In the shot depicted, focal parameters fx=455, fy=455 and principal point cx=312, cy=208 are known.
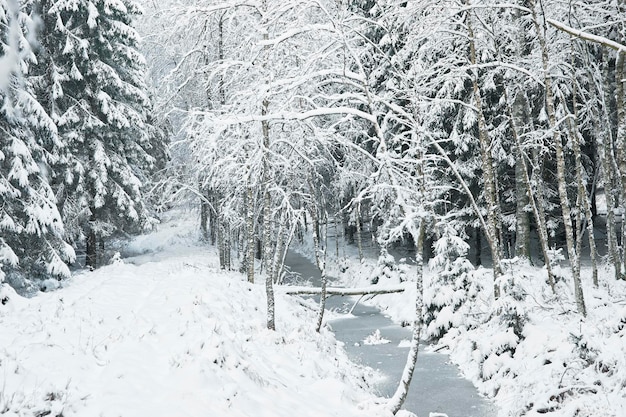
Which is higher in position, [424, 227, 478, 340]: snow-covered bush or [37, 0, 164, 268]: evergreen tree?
[37, 0, 164, 268]: evergreen tree

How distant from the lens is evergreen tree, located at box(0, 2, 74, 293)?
12.6 meters

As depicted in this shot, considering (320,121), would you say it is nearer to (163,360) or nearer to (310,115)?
(310,115)

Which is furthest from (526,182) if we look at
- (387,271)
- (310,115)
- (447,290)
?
(387,271)

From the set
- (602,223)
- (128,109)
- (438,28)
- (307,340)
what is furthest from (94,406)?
(602,223)

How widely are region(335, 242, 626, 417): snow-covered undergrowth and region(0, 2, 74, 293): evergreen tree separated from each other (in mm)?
12205

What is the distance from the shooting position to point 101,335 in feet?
25.1

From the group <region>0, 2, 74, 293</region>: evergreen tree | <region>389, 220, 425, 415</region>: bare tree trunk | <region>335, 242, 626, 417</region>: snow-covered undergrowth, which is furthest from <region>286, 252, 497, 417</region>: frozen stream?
<region>0, 2, 74, 293</region>: evergreen tree

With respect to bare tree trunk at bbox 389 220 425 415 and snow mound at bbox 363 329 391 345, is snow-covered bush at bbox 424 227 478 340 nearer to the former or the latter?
snow mound at bbox 363 329 391 345

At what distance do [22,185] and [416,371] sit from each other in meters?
12.0

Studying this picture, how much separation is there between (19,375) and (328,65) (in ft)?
24.3

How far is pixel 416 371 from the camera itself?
11.5m

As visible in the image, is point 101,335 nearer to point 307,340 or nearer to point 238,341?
point 238,341

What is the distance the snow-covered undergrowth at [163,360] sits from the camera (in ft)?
16.8

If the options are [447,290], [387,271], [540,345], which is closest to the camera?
[540,345]
